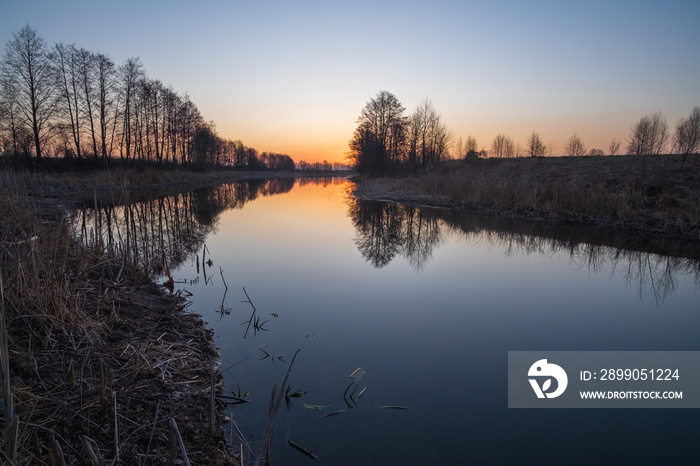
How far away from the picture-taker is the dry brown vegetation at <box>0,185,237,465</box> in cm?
180

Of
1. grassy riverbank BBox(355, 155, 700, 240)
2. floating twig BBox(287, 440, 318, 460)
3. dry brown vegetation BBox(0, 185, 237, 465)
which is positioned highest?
grassy riverbank BBox(355, 155, 700, 240)

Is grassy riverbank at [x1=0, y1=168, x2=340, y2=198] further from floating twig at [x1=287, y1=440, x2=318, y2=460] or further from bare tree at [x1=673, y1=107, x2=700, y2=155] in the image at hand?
bare tree at [x1=673, y1=107, x2=700, y2=155]

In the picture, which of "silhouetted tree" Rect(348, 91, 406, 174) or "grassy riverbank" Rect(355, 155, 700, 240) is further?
"silhouetted tree" Rect(348, 91, 406, 174)

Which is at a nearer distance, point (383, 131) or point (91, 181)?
point (91, 181)

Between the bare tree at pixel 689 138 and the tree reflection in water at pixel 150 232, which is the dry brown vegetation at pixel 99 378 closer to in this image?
the tree reflection in water at pixel 150 232

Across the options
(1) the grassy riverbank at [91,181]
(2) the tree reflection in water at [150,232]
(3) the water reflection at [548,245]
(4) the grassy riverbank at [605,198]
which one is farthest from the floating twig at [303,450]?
(1) the grassy riverbank at [91,181]

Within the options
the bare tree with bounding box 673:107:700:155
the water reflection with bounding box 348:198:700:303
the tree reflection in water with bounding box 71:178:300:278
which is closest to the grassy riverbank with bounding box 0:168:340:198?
the tree reflection in water with bounding box 71:178:300:278

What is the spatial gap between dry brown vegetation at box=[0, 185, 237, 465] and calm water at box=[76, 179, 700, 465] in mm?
354

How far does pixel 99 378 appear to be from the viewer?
94.3 inches

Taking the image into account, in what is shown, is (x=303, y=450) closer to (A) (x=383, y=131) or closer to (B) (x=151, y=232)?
(B) (x=151, y=232)

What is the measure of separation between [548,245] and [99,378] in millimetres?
9208

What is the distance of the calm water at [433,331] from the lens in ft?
7.77

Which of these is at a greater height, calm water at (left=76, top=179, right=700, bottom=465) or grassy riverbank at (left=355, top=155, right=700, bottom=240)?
grassy riverbank at (left=355, top=155, right=700, bottom=240)

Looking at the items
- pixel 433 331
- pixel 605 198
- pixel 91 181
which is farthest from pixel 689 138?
pixel 91 181
